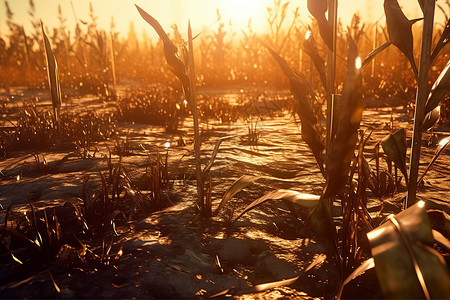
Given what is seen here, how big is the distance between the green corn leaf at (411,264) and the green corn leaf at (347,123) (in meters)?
0.20

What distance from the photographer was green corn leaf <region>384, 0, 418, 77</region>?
3.83 feet

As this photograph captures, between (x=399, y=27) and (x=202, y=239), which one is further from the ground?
(x=399, y=27)

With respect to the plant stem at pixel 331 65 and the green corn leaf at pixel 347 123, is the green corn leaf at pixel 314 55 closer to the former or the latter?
the plant stem at pixel 331 65

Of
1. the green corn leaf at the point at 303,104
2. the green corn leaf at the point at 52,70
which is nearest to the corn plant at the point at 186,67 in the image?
the green corn leaf at the point at 303,104

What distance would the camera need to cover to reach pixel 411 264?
0.74 metres

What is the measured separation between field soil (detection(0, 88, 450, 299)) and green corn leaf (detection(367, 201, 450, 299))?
13.5 inches

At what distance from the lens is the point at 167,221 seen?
154 cm

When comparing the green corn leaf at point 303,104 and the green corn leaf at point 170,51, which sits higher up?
the green corn leaf at point 170,51

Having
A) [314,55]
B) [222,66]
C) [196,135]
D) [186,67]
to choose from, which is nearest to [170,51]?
[186,67]

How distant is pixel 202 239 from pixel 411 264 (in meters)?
0.83

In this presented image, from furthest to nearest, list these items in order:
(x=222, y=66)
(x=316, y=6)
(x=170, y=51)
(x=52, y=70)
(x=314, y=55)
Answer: (x=222, y=66)
(x=52, y=70)
(x=170, y=51)
(x=314, y=55)
(x=316, y=6)

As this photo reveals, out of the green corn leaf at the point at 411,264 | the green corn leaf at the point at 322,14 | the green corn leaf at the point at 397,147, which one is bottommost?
the green corn leaf at the point at 411,264

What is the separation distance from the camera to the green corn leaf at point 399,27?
1167mm

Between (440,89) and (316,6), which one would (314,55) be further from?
(440,89)
